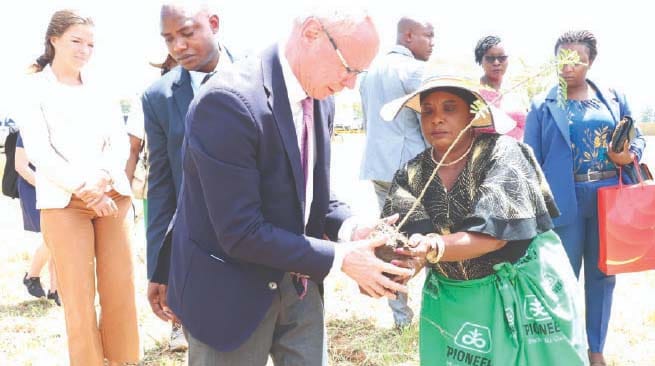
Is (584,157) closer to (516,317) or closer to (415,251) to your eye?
(516,317)

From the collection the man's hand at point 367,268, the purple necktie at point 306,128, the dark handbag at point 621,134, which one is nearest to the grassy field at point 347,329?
the dark handbag at point 621,134

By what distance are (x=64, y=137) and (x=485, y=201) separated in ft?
7.98

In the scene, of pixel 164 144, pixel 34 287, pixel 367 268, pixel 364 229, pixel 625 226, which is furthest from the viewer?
pixel 34 287

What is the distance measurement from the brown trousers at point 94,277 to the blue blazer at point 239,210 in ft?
5.36

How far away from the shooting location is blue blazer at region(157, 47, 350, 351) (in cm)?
178

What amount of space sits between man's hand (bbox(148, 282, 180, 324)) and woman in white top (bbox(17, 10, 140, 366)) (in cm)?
120

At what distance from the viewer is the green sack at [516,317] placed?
8.11 ft

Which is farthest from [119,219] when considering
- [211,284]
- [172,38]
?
[211,284]

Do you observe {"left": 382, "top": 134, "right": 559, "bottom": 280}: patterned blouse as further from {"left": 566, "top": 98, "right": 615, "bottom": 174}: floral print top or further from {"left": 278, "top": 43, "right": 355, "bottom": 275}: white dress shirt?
{"left": 566, "top": 98, "right": 615, "bottom": 174}: floral print top

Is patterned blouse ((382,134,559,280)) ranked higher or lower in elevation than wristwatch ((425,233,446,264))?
higher

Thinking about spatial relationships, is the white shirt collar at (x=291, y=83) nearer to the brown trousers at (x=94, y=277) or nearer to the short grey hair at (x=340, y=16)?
the short grey hair at (x=340, y=16)

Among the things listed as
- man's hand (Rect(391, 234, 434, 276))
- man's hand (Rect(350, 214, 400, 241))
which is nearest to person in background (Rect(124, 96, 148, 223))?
man's hand (Rect(350, 214, 400, 241))

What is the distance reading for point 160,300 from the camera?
8.06ft

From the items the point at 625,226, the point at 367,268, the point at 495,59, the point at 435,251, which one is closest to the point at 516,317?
the point at 435,251
